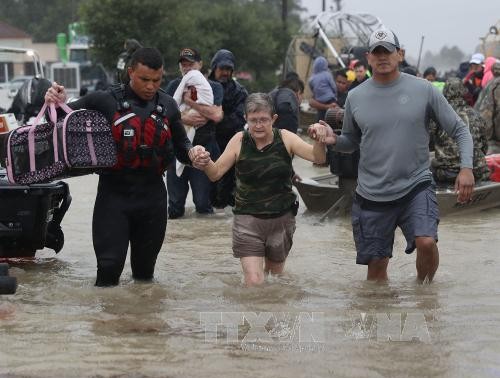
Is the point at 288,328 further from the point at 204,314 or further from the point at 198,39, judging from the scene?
the point at 198,39

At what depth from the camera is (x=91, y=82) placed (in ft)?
163

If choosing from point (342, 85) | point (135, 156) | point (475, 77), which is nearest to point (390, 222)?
point (135, 156)

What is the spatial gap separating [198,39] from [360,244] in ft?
130

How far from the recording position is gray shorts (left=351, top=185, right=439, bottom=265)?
660 centimetres

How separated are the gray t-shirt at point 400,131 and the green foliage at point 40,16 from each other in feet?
250

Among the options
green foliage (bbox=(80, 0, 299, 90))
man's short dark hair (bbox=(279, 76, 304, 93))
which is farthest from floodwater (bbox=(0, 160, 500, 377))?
green foliage (bbox=(80, 0, 299, 90))

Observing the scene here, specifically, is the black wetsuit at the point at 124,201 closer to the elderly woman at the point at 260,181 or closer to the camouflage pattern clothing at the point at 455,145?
the elderly woman at the point at 260,181

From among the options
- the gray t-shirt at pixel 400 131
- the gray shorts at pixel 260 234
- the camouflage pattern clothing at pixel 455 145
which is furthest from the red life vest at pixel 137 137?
the camouflage pattern clothing at pixel 455 145

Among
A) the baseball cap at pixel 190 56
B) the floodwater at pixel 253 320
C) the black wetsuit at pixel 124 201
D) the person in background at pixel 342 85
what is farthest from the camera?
the person in background at pixel 342 85

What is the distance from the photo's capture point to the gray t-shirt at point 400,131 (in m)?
6.57

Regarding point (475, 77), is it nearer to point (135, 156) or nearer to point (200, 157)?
point (200, 157)

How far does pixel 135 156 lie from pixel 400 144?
5.31 feet

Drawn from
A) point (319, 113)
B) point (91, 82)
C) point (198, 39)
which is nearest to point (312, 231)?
point (319, 113)

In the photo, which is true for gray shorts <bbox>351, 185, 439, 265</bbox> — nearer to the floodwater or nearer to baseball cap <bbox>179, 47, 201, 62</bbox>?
the floodwater
